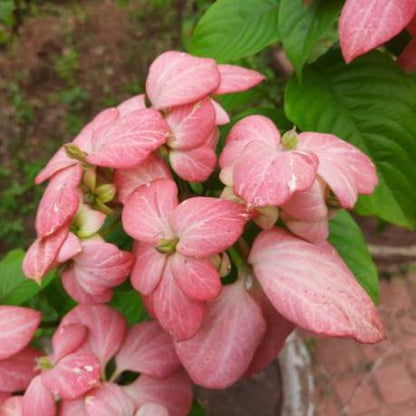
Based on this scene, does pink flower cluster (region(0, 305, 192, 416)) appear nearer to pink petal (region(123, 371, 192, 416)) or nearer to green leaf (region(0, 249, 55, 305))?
pink petal (region(123, 371, 192, 416))

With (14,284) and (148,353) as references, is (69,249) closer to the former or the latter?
(148,353)

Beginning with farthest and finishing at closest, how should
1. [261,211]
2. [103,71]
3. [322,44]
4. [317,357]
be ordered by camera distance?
1. [103,71]
2. [317,357]
3. [322,44]
4. [261,211]

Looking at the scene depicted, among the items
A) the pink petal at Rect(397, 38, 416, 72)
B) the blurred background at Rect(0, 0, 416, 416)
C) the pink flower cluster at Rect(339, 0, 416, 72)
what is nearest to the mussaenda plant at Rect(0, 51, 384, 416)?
the pink flower cluster at Rect(339, 0, 416, 72)

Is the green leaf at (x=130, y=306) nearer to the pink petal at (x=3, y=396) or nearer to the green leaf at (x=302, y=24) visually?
the pink petal at (x=3, y=396)

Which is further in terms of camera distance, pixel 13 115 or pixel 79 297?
pixel 13 115

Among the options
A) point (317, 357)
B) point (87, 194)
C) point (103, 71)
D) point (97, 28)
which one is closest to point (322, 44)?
point (87, 194)

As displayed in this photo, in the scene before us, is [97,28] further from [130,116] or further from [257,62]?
[130,116]

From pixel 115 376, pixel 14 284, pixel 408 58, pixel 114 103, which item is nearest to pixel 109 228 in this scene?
pixel 115 376
